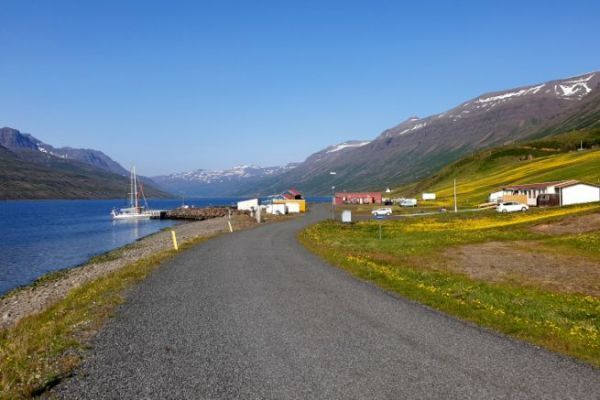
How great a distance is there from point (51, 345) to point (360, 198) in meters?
175

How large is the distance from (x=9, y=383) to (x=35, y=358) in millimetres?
2321

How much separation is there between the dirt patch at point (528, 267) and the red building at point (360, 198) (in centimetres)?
14148

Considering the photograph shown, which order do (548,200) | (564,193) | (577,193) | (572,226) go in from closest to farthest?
(572,226) < (577,193) < (564,193) < (548,200)

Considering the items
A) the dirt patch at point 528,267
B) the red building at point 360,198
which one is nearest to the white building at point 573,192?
the dirt patch at point 528,267

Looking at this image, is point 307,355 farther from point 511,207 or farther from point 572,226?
point 511,207

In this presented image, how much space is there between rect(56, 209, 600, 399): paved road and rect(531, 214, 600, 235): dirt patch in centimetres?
3398

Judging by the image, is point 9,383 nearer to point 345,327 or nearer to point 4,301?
point 345,327

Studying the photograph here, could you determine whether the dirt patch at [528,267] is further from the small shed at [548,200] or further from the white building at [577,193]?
the small shed at [548,200]

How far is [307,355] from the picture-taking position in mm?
12836

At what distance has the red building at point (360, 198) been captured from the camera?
184 metres

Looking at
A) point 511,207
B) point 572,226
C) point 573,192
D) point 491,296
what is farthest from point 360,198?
point 491,296

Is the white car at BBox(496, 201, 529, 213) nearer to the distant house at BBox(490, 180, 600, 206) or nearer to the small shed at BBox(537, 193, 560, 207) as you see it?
the small shed at BBox(537, 193, 560, 207)

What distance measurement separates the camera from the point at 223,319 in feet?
55.6

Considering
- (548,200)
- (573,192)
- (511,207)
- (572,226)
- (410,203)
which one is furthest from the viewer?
(410,203)
